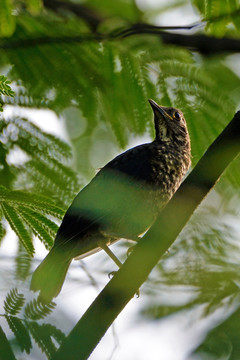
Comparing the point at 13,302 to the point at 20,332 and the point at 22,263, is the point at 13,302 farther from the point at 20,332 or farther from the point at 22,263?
the point at 22,263

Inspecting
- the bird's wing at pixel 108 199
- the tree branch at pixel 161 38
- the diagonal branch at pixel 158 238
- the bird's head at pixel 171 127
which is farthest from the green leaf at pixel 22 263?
the bird's head at pixel 171 127

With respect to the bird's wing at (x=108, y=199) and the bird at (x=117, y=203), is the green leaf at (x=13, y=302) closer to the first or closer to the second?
the bird at (x=117, y=203)

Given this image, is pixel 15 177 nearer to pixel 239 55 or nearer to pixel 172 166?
pixel 172 166

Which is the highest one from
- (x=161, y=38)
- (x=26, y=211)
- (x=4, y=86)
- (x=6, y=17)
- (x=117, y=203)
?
(x=6, y=17)

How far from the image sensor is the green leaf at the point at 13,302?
2875 millimetres

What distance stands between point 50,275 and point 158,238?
122 cm

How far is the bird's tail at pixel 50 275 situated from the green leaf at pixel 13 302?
1.10 feet

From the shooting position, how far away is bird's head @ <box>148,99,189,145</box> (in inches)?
194

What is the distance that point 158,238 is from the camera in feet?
9.13

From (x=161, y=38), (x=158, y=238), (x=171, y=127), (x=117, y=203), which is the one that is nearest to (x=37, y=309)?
(x=158, y=238)

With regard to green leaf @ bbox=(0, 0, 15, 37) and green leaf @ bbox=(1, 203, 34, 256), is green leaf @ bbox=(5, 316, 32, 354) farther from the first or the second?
green leaf @ bbox=(0, 0, 15, 37)

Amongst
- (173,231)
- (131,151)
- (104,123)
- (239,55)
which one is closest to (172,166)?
(131,151)

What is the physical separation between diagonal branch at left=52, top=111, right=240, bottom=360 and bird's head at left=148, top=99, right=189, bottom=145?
6.81ft

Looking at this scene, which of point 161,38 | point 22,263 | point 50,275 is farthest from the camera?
point 161,38
